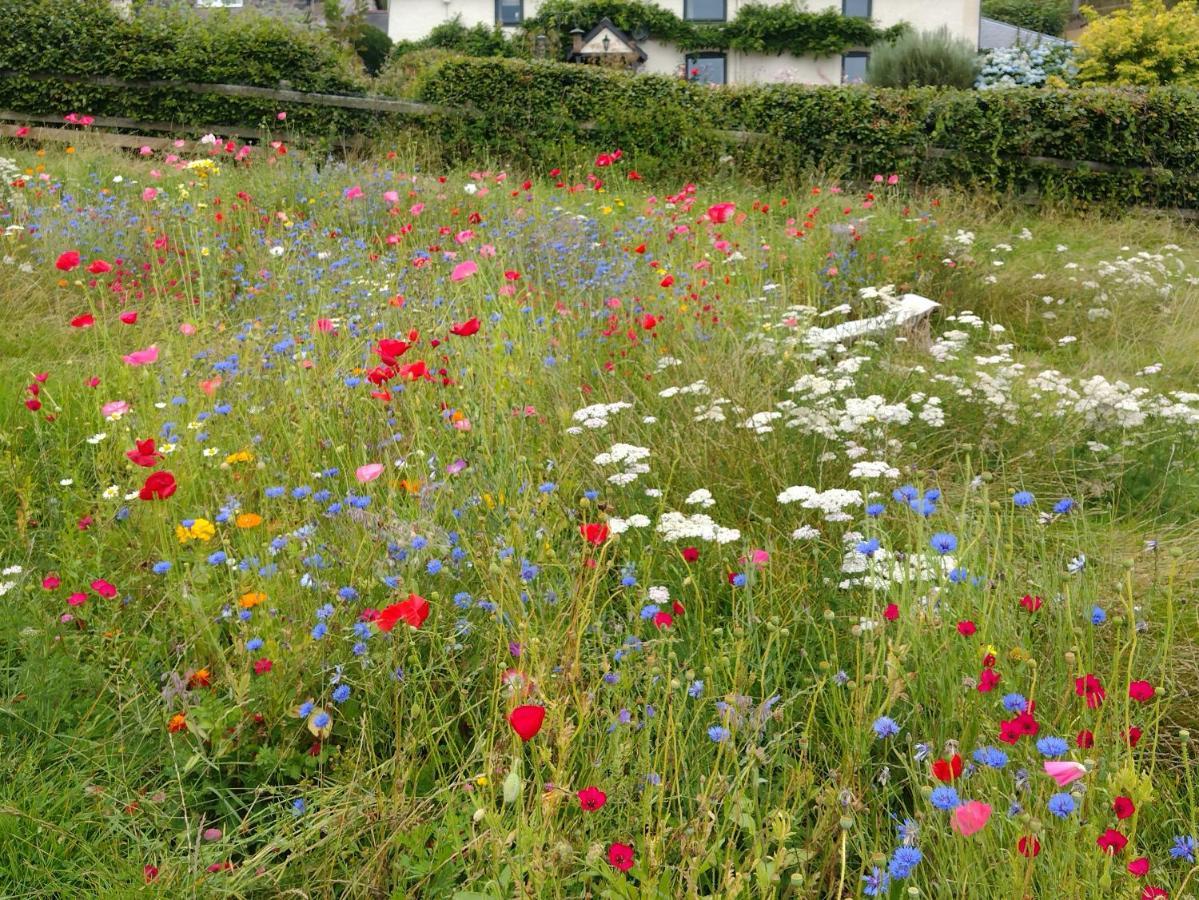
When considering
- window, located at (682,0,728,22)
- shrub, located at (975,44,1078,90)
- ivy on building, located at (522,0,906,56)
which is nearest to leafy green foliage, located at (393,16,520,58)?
ivy on building, located at (522,0,906,56)

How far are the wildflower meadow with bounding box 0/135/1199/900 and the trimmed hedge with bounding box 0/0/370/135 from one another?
6595 mm

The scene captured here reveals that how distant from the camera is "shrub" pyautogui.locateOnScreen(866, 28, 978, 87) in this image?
18.3 meters

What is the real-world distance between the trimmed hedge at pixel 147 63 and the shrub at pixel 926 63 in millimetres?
12328

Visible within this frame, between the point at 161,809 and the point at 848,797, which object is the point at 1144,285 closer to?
the point at 848,797

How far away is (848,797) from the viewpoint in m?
1.33

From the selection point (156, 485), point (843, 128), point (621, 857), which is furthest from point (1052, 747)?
point (843, 128)

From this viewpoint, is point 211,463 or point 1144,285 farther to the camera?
point 1144,285

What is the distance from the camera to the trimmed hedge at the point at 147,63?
33.9 feet

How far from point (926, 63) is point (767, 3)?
28.0 ft

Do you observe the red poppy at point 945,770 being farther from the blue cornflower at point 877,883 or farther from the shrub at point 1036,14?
the shrub at point 1036,14

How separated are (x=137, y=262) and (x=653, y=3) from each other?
23.6 m

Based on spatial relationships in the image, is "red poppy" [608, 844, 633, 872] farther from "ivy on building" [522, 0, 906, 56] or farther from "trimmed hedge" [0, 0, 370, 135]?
"ivy on building" [522, 0, 906, 56]

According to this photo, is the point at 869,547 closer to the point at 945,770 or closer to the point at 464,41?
the point at 945,770

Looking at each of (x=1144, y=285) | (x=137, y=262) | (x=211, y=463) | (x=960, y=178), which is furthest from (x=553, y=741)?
(x=960, y=178)
